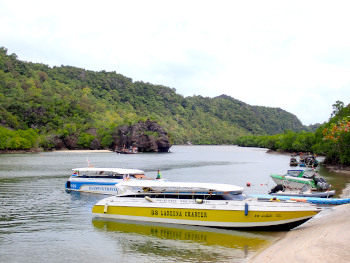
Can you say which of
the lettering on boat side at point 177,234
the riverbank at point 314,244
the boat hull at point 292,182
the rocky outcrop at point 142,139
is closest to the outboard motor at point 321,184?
the boat hull at point 292,182

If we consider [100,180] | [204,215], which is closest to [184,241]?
[204,215]

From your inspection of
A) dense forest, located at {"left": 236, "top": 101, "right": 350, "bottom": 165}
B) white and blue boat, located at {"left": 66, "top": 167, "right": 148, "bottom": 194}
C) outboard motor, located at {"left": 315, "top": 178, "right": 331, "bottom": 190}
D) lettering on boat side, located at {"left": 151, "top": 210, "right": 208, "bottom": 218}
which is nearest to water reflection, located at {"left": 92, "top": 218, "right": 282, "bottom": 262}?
lettering on boat side, located at {"left": 151, "top": 210, "right": 208, "bottom": 218}

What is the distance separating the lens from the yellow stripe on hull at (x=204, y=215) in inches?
925

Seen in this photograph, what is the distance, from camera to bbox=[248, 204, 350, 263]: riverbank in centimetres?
1720

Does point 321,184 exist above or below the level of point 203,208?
above

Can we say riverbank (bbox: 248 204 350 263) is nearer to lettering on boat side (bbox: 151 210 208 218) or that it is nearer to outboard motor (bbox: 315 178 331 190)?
A: lettering on boat side (bbox: 151 210 208 218)

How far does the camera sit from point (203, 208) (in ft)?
80.6

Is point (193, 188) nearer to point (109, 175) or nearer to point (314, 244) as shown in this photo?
point (314, 244)

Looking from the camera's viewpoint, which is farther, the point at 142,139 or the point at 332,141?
the point at 142,139

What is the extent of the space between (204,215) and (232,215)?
1867 mm

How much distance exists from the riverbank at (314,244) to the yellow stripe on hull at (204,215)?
1.16m

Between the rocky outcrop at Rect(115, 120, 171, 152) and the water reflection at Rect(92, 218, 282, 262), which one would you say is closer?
the water reflection at Rect(92, 218, 282, 262)

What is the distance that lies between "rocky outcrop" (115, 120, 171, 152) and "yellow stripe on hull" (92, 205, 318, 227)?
522 ft

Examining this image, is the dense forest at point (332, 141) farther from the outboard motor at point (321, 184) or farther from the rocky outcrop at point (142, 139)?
the rocky outcrop at point (142, 139)
